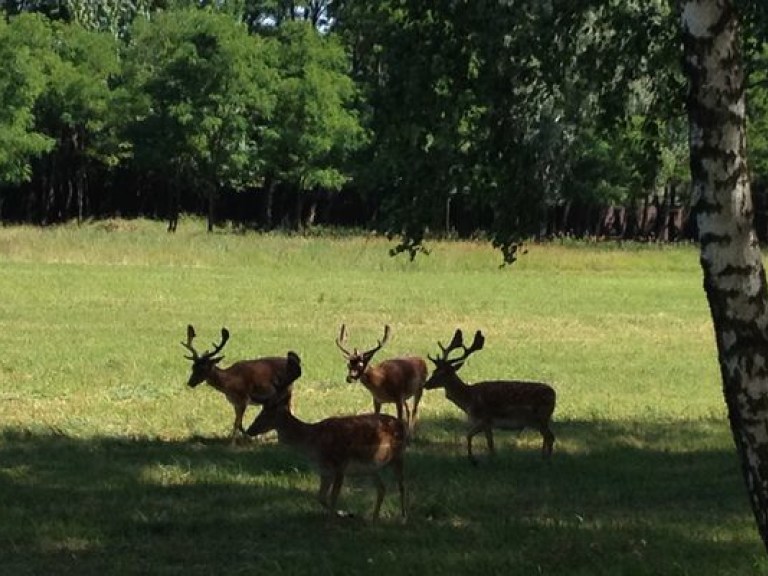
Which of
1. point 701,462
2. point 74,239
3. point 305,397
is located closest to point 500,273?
point 74,239

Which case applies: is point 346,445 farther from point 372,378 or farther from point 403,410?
point 403,410

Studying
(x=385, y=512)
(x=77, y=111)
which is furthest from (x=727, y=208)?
(x=77, y=111)

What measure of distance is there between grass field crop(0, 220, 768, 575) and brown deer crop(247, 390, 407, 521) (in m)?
0.26

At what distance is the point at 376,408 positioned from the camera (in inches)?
506

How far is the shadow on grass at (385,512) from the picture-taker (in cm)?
753

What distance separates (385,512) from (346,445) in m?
0.74

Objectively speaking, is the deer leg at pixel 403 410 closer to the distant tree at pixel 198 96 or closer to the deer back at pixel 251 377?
the deer back at pixel 251 377

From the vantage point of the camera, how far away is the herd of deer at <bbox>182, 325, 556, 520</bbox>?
855cm

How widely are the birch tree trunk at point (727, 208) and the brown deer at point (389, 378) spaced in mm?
7045

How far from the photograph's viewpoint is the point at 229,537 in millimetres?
8219

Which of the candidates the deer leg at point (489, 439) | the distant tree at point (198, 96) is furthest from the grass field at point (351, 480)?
the distant tree at point (198, 96)

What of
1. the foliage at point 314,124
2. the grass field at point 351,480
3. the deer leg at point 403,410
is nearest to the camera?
the grass field at point 351,480

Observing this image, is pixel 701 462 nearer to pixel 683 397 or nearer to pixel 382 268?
pixel 683 397

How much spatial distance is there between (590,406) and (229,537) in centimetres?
815
